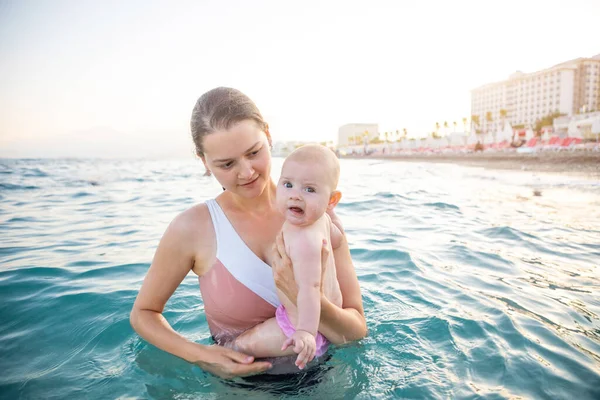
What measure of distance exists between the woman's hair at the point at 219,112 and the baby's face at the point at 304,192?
40 cm

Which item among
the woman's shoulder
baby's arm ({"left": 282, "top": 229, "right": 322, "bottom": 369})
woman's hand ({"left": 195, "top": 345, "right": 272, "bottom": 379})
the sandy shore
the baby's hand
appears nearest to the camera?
the baby's hand

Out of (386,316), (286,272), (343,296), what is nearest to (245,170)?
(286,272)

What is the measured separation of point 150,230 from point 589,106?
133 metres

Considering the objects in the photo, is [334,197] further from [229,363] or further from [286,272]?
[229,363]

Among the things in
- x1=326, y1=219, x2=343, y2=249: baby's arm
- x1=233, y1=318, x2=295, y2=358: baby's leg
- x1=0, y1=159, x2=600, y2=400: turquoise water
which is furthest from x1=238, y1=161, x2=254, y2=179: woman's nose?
x1=0, y1=159, x2=600, y2=400: turquoise water

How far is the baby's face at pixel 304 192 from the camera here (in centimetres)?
228

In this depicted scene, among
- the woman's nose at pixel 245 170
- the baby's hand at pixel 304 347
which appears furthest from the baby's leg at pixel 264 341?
the woman's nose at pixel 245 170

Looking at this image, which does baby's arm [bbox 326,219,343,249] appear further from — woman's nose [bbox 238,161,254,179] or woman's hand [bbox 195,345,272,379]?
woman's hand [bbox 195,345,272,379]

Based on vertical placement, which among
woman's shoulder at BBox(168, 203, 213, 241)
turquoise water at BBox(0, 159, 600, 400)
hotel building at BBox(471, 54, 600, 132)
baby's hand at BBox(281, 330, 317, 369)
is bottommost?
turquoise water at BBox(0, 159, 600, 400)

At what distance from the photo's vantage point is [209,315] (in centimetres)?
278

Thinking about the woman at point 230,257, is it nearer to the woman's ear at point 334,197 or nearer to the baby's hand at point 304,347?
the baby's hand at point 304,347

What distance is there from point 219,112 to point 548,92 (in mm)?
139415

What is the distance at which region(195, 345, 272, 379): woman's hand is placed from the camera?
2.34 meters

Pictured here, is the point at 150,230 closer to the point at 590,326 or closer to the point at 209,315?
the point at 209,315
